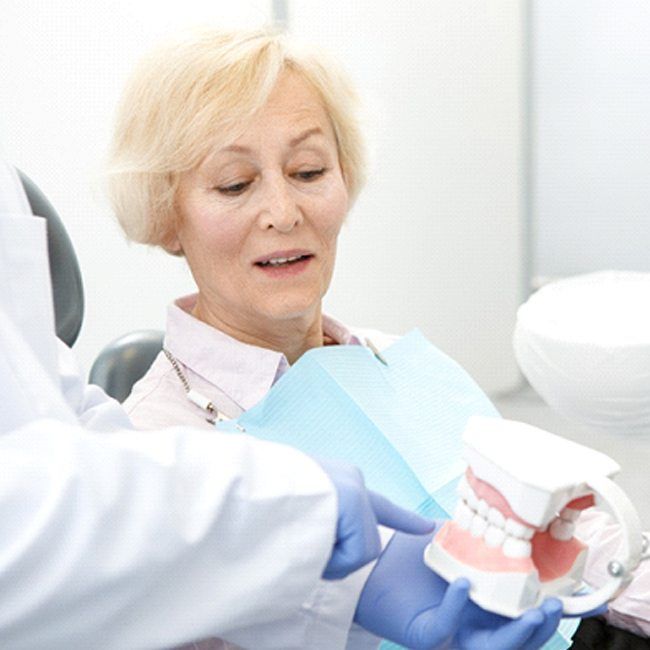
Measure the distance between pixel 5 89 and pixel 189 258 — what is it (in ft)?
3.77

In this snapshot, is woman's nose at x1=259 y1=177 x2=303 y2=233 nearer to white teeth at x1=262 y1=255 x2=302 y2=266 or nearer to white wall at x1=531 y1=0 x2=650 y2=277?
white teeth at x1=262 y1=255 x2=302 y2=266

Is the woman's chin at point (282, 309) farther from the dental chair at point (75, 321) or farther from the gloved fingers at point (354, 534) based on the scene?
the gloved fingers at point (354, 534)

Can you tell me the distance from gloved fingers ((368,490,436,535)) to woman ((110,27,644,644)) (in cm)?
51

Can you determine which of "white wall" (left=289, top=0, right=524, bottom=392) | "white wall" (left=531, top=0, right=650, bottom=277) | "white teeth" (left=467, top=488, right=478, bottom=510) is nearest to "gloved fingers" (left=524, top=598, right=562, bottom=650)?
"white teeth" (left=467, top=488, right=478, bottom=510)

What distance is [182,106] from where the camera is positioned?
5.10ft

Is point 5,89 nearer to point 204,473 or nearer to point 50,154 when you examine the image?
point 50,154

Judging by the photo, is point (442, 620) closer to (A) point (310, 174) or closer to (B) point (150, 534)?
(B) point (150, 534)

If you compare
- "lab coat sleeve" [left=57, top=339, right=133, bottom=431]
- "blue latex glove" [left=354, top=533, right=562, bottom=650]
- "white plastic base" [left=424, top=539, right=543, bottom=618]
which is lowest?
"blue latex glove" [left=354, top=533, right=562, bottom=650]

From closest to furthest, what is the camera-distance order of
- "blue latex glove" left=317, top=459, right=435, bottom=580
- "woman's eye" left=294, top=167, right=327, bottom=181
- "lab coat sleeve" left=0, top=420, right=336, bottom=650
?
"lab coat sleeve" left=0, top=420, right=336, bottom=650, "blue latex glove" left=317, top=459, right=435, bottom=580, "woman's eye" left=294, top=167, right=327, bottom=181

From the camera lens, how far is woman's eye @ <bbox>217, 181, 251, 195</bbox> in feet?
5.21

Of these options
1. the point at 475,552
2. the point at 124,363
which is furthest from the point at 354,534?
the point at 124,363

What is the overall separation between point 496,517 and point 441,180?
2964 mm

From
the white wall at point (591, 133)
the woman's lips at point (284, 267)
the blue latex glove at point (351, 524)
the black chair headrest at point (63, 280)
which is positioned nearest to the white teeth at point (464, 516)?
the blue latex glove at point (351, 524)

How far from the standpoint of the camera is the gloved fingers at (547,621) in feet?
3.39
